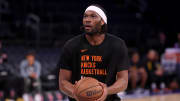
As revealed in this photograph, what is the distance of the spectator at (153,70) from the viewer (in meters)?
12.3

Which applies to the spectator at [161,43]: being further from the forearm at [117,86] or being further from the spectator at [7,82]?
the forearm at [117,86]

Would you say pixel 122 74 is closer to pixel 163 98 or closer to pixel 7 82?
pixel 7 82

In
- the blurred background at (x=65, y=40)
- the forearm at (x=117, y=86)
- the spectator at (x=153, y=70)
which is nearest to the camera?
the forearm at (x=117, y=86)

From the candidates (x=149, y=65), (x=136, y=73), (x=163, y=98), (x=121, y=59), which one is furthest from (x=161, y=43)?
(x=121, y=59)

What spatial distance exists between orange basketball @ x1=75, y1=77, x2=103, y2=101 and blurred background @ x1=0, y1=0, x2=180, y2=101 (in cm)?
635

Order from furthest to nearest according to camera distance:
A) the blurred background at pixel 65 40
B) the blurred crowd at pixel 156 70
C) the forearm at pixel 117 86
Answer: the blurred crowd at pixel 156 70
the blurred background at pixel 65 40
the forearm at pixel 117 86

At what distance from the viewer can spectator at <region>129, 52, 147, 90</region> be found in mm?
11719

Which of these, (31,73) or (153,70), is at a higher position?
(31,73)

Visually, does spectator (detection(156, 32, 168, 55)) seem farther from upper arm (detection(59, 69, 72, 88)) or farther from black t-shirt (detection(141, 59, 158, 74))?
upper arm (detection(59, 69, 72, 88))

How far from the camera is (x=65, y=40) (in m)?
14.1

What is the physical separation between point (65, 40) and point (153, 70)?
3.25 metres

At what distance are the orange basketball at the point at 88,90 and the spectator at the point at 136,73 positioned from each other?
26.5ft

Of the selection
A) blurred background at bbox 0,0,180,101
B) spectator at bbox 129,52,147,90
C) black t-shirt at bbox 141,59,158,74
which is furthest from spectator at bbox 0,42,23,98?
black t-shirt at bbox 141,59,158,74

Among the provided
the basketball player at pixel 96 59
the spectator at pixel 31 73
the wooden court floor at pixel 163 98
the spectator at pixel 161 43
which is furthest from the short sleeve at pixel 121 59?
the spectator at pixel 161 43
